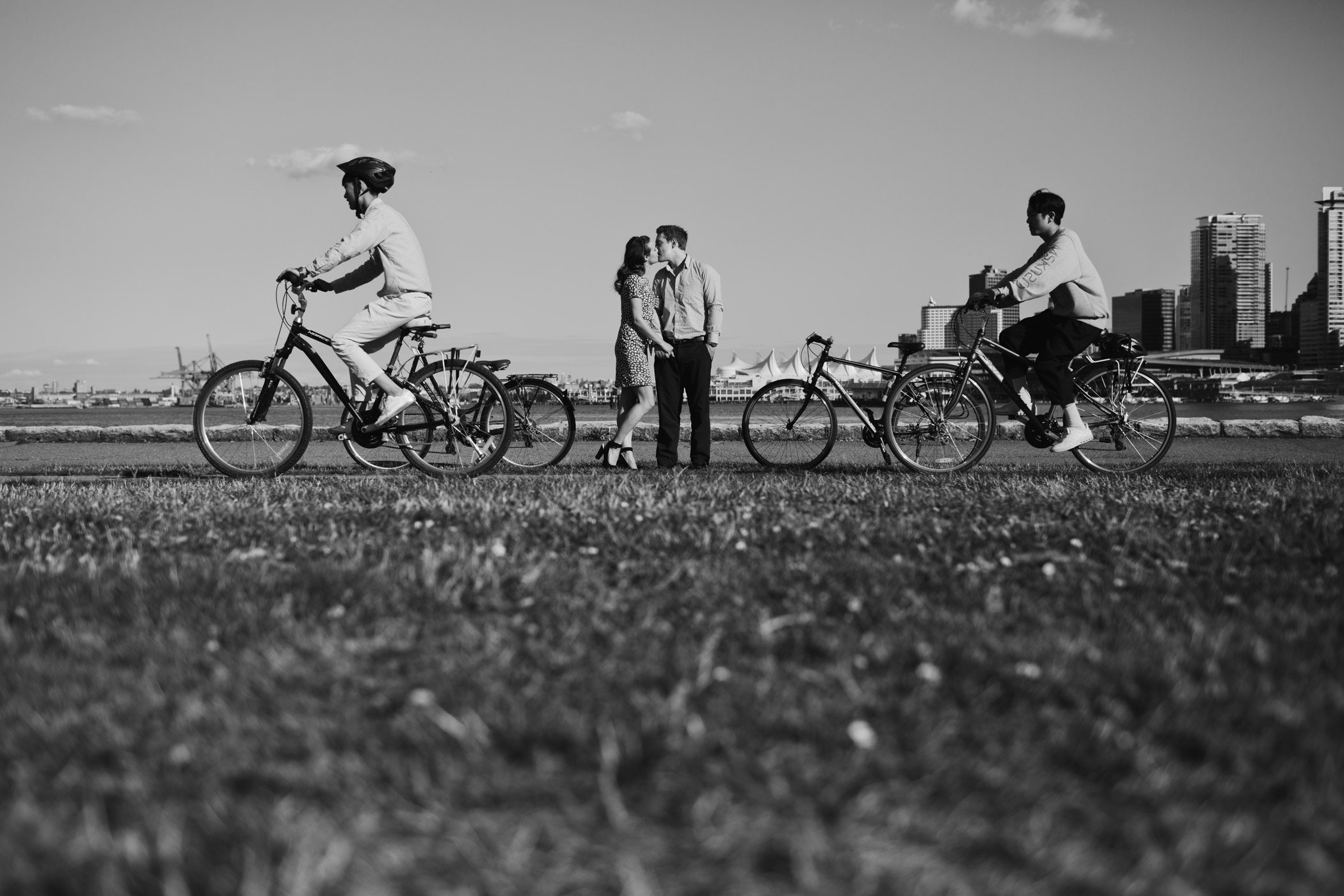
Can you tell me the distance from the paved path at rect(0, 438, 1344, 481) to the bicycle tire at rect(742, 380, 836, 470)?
0.20 m

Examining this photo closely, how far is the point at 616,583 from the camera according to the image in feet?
12.3

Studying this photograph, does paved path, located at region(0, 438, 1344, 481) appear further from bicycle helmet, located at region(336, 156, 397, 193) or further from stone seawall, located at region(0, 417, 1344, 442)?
bicycle helmet, located at region(336, 156, 397, 193)

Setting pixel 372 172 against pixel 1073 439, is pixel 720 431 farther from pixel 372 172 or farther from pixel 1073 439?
pixel 372 172

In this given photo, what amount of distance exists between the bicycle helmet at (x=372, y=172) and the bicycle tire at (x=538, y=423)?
5.53 ft

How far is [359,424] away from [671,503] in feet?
11.0

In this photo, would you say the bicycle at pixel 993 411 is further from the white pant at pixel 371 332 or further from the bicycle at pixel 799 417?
the white pant at pixel 371 332

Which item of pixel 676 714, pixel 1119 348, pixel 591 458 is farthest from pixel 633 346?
pixel 676 714

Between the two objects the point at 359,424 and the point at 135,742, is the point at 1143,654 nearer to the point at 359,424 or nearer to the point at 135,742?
the point at 135,742

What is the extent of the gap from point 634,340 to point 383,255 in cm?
245

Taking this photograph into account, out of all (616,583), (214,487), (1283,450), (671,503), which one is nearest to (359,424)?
(214,487)

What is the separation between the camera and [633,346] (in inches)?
371

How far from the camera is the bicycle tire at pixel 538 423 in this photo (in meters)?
8.45

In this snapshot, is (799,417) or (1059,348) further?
(799,417)

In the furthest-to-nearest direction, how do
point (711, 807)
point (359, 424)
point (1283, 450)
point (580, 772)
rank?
point (1283, 450) < point (359, 424) < point (580, 772) < point (711, 807)
